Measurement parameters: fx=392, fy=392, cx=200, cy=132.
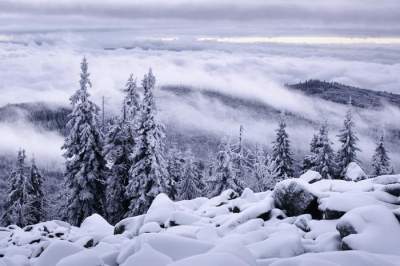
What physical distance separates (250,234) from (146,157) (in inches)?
820

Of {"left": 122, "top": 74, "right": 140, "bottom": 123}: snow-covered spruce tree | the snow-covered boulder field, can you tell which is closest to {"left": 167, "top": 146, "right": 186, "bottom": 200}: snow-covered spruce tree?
{"left": 122, "top": 74, "right": 140, "bottom": 123}: snow-covered spruce tree

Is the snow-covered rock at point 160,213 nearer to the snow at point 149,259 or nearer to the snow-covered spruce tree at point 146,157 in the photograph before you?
the snow at point 149,259

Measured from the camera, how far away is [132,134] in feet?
103

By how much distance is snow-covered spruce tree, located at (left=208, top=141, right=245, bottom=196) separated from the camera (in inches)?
1419

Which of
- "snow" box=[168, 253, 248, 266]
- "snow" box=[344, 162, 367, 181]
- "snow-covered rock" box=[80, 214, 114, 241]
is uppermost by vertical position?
"snow" box=[168, 253, 248, 266]

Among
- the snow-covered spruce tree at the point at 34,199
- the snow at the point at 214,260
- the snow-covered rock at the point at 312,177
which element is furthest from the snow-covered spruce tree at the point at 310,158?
the snow at the point at 214,260

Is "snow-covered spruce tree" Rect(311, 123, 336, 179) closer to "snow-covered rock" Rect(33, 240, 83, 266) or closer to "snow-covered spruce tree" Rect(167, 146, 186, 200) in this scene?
"snow-covered spruce tree" Rect(167, 146, 186, 200)

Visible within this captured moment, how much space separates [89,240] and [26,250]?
1.92 metres

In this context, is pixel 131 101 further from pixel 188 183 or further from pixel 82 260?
pixel 82 260

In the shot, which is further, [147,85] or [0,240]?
[147,85]

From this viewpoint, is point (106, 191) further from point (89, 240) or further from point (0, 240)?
point (89, 240)

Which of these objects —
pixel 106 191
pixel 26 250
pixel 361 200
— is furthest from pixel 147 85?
pixel 361 200

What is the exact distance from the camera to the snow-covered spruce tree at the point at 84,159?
28312 mm

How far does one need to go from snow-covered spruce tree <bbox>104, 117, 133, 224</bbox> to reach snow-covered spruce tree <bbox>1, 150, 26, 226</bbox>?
941 centimetres
